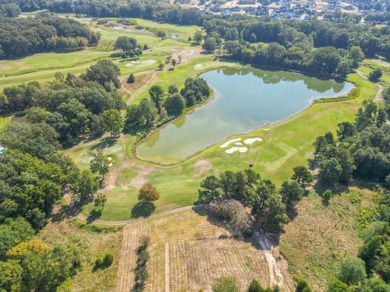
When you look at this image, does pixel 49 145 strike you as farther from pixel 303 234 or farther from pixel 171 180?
pixel 303 234

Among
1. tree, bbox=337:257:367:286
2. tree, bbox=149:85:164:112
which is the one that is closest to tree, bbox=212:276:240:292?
tree, bbox=337:257:367:286

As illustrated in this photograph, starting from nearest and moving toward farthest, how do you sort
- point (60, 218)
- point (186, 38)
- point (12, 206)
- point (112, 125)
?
point (12, 206), point (60, 218), point (112, 125), point (186, 38)

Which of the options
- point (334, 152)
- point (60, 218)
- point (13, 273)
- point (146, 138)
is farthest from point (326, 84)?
point (13, 273)

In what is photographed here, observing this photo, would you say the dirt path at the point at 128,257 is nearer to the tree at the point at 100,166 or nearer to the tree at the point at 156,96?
the tree at the point at 100,166

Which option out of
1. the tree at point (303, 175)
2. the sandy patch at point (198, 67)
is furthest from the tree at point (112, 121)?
the sandy patch at point (198, 67)

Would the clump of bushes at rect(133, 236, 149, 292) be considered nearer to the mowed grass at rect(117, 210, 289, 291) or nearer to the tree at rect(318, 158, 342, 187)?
the mowed grass at rect(117, 210, 289, 291)
